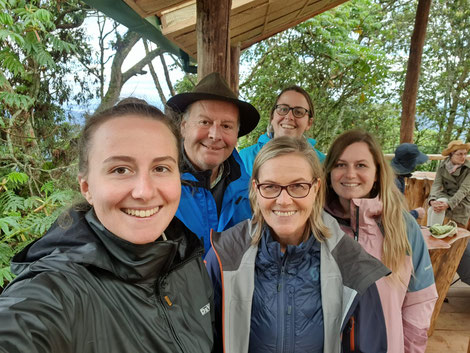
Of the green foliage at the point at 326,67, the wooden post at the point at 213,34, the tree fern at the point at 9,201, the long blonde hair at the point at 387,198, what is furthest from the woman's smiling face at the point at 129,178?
the green foliage at the point at 326,67

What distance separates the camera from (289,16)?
5367 millimetres

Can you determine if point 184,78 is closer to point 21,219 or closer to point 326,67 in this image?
point 326,67

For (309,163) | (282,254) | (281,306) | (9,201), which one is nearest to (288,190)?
(309,163)

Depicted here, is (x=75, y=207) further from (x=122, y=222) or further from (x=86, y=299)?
(x=86, y=299)

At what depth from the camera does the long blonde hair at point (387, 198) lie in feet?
6.06

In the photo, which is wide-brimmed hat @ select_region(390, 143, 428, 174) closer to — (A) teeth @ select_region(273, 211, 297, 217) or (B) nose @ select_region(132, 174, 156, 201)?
(A) teeth @ select_region(273, 211, 297, 217)

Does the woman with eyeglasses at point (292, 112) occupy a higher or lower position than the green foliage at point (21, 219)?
higher

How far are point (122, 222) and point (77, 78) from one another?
275 inches

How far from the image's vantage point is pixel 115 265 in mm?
968

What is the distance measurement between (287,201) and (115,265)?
86cm

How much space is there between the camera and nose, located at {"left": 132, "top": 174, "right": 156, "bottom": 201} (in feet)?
3.21

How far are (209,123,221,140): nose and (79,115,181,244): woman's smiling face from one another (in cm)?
96

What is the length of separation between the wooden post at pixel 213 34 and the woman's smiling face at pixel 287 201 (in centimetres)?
151

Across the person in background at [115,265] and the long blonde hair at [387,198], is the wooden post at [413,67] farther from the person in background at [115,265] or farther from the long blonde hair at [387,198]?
the person in background at [115,265]
